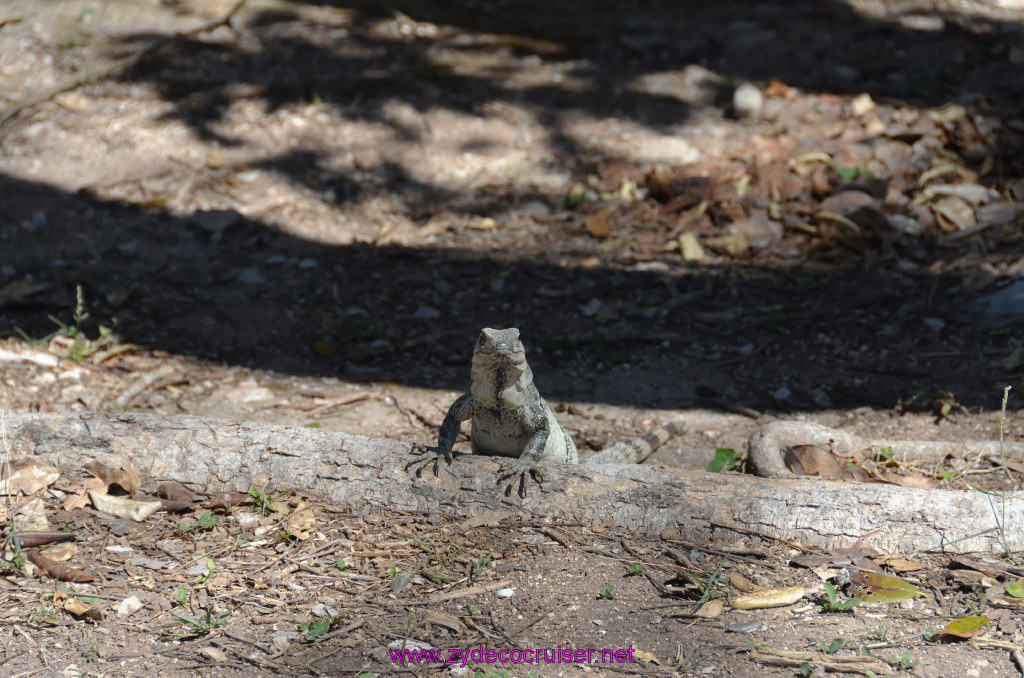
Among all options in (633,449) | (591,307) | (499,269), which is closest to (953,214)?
(591,307)

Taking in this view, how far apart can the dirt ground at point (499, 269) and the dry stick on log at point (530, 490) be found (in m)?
0.09

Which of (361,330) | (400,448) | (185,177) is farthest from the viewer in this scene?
(185,177)

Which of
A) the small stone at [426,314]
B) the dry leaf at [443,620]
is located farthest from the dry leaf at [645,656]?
the small stone at [426,314]

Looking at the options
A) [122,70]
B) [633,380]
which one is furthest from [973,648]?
[122,70]

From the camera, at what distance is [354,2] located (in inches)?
386

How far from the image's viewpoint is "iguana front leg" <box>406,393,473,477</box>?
3711mm

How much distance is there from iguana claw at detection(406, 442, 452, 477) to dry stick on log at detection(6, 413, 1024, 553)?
3 cm

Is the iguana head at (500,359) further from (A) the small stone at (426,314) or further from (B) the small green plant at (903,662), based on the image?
(A) the small stone at (426,314)

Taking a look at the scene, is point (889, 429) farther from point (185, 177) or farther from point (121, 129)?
point (121, 129)

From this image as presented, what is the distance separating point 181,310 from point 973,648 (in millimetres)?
5443

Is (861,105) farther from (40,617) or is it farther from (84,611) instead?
(40,617)

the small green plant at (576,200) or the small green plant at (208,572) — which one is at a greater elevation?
the small green plant at (576,200)

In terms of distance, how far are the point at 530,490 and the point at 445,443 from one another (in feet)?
1.52

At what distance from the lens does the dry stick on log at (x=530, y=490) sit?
11.0 feet
